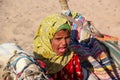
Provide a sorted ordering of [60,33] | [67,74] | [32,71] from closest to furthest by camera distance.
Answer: [32,71]
[60,33]
[67,74]

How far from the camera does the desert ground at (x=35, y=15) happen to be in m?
7.85

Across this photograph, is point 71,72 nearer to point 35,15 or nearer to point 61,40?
point 61,40

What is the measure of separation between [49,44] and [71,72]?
47 centimetres

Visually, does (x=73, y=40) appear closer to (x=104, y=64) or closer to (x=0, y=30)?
(x=104, y=64)

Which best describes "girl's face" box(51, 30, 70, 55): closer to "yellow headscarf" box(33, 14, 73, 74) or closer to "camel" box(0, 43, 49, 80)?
"yellow headscarf" box(33, 14, 73, 74)

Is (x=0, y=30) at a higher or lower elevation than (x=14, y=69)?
lower

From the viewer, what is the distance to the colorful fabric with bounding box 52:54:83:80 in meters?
3.61

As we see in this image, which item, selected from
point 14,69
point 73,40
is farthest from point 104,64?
point 14,69

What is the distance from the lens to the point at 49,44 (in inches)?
Result: 135

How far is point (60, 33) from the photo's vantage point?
331cm

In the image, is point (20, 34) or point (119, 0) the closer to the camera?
point (20, 34)

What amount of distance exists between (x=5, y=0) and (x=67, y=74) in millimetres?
6101

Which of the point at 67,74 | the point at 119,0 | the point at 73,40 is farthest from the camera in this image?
the point at 119,0

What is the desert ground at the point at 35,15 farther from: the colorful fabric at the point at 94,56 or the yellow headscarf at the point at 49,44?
the yellow headscarf at the point at 49,44
